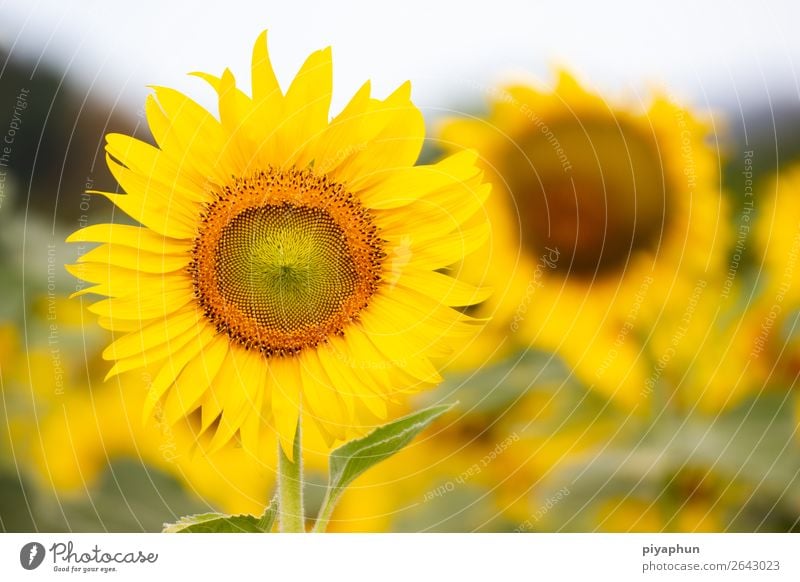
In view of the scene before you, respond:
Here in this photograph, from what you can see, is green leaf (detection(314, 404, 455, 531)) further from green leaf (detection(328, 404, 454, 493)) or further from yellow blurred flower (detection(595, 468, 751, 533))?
yellow blurred flower (detection(595, 468, 751, 533))

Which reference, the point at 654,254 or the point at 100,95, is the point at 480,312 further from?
the point at 100,95

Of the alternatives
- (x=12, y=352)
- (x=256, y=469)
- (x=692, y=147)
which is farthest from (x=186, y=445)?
(x=692, y=147)

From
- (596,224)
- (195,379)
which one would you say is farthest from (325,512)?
(596,224)

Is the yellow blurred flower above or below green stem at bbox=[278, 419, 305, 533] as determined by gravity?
above
